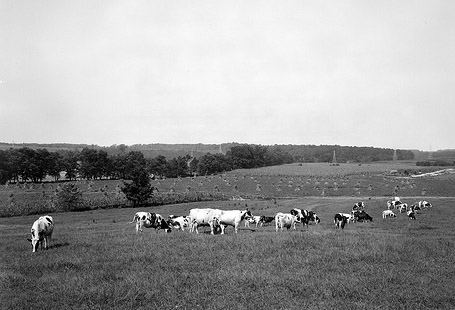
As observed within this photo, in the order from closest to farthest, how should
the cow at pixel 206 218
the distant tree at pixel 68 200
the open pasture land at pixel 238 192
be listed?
the cow at pixel 206 218 < the distant tree at pixel 68 200 < the open pasture land at pixel 238 192

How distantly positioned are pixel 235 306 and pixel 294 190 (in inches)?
2881

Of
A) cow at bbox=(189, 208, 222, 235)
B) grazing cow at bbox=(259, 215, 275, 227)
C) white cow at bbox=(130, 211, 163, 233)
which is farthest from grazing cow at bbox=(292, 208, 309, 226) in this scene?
white cow at bbox=(130, 211, 163, 233)

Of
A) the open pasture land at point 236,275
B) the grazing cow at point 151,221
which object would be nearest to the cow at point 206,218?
the grazing cow at point 151,221

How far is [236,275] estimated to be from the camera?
12.8 meters

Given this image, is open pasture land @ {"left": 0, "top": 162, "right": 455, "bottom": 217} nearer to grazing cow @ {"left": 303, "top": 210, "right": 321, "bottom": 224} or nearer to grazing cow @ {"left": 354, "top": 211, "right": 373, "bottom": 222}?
grazing cow @ {"left": 354, "top": 211, "right": 373, "bottom": 222}

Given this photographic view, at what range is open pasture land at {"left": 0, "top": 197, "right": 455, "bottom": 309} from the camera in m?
10.6

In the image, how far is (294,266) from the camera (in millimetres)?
14328

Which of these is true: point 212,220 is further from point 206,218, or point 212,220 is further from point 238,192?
point 238,192

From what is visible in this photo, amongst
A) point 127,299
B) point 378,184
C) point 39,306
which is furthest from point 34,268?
point 378,184

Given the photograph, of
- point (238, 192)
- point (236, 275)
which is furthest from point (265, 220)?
point (238, 192)

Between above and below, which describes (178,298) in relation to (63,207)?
above

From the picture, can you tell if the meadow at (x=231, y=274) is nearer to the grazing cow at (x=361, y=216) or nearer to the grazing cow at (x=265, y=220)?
the grazing cow at (x=265, y=220)

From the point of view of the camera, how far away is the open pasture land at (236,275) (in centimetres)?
1063

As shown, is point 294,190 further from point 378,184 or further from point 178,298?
point 178,298
